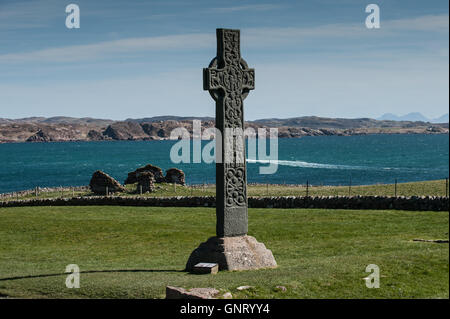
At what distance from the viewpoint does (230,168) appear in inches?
661

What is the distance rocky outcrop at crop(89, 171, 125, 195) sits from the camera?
56.9m

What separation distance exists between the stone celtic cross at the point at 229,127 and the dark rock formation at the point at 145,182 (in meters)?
39.8

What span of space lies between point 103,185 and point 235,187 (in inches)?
1658

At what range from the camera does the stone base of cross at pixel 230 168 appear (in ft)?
54.3

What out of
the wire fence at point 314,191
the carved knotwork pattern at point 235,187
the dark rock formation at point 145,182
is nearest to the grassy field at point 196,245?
the carved knotwork pattern at point 235,187

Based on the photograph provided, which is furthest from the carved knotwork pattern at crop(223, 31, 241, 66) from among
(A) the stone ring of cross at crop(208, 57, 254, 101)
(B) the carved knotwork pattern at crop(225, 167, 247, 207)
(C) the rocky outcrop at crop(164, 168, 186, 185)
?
(C) the rocky outcrop at crop(164, 168, 186, 185)

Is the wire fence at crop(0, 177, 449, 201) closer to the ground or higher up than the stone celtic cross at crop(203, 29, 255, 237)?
closer to the ground

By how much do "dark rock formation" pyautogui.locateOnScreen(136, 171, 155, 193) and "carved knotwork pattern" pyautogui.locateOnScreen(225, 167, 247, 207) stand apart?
3973 cm

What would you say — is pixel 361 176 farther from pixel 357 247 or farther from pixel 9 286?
pixel 9 286

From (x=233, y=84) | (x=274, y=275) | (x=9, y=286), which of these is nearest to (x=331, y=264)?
(x=274, y=275)

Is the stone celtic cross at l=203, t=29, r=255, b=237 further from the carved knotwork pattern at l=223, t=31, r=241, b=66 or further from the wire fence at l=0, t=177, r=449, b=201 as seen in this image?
the wire fence at l=0, t=177, r=449, b=201

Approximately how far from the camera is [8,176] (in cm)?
13912

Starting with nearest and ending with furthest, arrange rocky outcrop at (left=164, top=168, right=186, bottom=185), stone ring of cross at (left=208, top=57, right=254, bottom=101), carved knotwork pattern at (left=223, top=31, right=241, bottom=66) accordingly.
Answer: stone ring of cross at (left=208, top=57, right=254, bottom=101), carved knotwork pattern at (left=223, top=31, right=241, bottom=66), rocky outcrop at (left=164, top=168, right=186, bottom=185)
